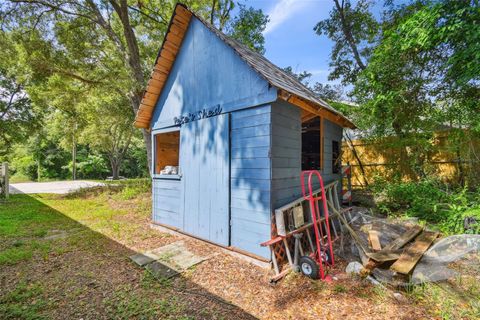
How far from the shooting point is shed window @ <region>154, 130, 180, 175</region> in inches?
234

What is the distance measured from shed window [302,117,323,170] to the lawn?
3.16 metres

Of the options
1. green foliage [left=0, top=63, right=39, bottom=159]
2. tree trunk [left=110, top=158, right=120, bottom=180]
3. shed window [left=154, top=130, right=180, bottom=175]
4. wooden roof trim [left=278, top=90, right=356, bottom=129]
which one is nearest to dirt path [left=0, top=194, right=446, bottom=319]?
shed window [left=154, top=130, right=180, bottom=175]

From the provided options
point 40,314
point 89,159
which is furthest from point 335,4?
point 89,159

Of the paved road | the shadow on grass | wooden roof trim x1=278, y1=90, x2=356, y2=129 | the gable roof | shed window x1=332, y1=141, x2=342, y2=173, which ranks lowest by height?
the shadow on grass

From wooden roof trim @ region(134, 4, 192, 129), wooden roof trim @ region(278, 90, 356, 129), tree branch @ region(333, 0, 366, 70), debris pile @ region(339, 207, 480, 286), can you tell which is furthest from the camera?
tree branch @ region(333, 0, 366, 70)

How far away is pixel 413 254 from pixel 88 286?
4.66 meters

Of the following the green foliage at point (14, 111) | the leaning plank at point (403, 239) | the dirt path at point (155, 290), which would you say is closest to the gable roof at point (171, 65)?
the leaning plank at point (403, 239)

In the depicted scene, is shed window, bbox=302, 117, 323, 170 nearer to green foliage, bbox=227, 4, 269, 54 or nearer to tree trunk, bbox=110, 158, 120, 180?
green foliage, bbox=227, 4, 269, 54

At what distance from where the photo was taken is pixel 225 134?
412 cm

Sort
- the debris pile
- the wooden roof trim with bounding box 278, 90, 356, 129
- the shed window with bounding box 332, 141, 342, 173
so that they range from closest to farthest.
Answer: the debris pile
the wooden roof trim with bounding box 278, 90, 356, 129
the shed window with bounding box 332, 141, 342, 173

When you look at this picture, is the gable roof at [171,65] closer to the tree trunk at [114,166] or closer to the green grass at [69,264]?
the green grass at [69,264]

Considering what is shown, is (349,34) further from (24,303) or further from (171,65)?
(24,303)

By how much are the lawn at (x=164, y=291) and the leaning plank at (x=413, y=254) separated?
26cm

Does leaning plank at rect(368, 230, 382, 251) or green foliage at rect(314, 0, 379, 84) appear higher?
green foliage at rect(314, 0, 379, 84)
